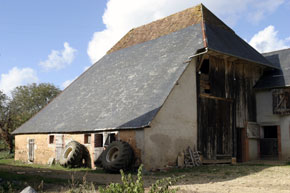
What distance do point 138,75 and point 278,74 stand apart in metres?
8.59

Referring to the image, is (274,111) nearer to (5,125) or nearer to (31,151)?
A: (31,151)

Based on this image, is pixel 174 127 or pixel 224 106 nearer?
pixel 174 127

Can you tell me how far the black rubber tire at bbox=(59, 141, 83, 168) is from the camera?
54.5ft

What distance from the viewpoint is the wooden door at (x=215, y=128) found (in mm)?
16567

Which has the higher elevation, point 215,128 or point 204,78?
point 204,78

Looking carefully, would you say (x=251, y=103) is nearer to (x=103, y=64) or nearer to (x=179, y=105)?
(x=179, y=105)

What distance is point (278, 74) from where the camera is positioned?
20.0 metres

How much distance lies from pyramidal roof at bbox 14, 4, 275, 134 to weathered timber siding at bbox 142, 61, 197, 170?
1.56ft

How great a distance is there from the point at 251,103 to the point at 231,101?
6.70ft

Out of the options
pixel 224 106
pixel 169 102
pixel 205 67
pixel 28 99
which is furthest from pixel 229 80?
pixel 28 99

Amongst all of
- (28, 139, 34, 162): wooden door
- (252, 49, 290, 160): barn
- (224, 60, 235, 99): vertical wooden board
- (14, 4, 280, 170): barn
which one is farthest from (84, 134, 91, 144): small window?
(252, 49, 290, 160): barn

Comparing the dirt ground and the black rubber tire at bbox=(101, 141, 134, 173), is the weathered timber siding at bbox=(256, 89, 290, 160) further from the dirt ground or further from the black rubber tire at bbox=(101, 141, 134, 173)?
the black rubber tire at bbox=(101, 141, 134, 173)

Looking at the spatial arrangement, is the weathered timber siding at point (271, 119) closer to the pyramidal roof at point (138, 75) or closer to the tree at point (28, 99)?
the pyramidal roof at point (138, 75)

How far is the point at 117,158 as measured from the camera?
45.6ft
